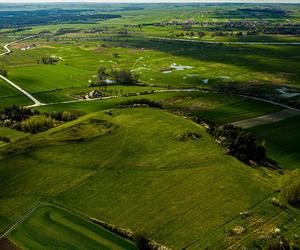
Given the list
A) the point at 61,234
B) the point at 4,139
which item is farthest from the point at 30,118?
the point at 61,234

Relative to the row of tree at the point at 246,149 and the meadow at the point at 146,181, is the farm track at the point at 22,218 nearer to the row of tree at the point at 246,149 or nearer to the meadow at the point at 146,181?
the meadow at the point at 146,181

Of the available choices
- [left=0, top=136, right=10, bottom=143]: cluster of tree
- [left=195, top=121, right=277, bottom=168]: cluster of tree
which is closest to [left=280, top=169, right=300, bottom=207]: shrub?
[left=195, top=121, right=277, bottom=168]: cluster of tree

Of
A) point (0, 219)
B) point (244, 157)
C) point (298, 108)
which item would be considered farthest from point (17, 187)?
point (298, 108)

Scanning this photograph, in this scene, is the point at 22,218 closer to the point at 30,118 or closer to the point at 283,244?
the point at 283,244

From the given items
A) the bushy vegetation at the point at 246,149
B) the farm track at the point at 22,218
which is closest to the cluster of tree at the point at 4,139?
the farm track at the point at 22,218

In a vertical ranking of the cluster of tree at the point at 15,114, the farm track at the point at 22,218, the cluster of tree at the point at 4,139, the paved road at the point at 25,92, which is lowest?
the paved road at the point at 25,92

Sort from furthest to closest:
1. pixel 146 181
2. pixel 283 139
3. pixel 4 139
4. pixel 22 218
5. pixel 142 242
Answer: pixel 4 139, pixel 283 139, pixel 146 181, pixel 22 218, pixel 142 242
